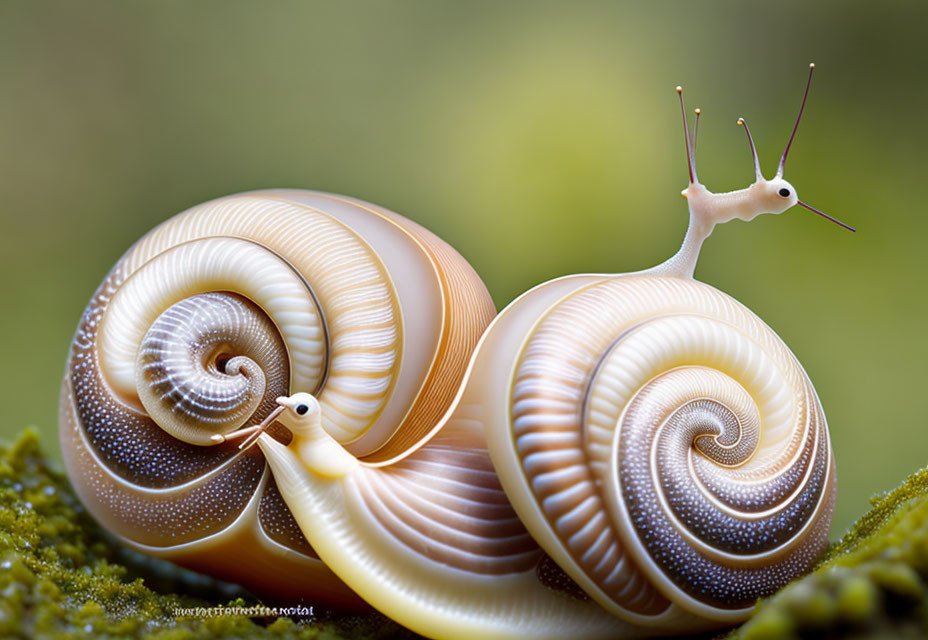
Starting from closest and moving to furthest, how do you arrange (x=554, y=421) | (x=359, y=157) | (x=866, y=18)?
(x=554, y=421)
(x=866, y=18)
(x=359, y=157)

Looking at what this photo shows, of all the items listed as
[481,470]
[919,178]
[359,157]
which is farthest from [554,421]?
[919,178]

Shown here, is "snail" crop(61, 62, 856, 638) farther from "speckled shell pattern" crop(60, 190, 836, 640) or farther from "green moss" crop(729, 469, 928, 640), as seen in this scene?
"green moss" crop(729, 469, 928, 640)

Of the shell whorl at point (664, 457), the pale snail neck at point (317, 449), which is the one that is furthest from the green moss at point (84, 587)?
the shell whorl at point (664, 457)

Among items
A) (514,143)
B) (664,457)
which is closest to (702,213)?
(664,457)

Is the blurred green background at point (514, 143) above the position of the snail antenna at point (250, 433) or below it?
above

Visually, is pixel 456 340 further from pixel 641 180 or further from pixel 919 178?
pixel 919 178

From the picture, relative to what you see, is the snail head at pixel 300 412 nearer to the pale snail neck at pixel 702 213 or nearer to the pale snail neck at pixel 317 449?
the pale snail neck at pixel 317 449
